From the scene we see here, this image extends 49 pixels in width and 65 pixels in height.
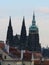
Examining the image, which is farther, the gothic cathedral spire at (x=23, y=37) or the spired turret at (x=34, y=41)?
the spired turret at (x=34, y=41)

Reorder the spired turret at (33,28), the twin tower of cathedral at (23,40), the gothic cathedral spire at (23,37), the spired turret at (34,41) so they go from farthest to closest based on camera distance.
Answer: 1. the spired turret at (33,28)
2. the spired turret at (34,41)
3. the twin tower of cathedral at (23,40)
4. the gothic cathedral spire at (23,37)

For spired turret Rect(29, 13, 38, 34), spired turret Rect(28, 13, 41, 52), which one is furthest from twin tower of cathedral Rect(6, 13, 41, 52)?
spired turret Rect(29, 13, 38, 34)

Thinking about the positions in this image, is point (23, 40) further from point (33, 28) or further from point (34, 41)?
point (33, 28)

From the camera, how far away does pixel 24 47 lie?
6245 inches

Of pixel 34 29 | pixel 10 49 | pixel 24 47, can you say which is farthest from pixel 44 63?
pixel 34 29

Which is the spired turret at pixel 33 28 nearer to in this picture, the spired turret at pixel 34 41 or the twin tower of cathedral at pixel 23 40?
the spired turret at pixel 34 41

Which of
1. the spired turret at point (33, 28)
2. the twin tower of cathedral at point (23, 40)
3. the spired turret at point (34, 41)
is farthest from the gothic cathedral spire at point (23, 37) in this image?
the spired turret at point (33, 28)

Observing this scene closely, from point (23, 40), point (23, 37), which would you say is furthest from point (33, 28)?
point (23, 40)

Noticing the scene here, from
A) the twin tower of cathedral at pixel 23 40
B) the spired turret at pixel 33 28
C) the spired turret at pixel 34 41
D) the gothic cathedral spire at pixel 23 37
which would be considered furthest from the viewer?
the spired turret at pixel 33 28

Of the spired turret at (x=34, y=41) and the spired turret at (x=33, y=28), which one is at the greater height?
the spired turret at (x=33, y=28)

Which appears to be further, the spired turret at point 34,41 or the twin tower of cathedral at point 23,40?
the spired turret at point 34,41

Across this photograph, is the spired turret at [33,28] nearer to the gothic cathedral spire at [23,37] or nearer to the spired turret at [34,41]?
the spired turret at [34,41]

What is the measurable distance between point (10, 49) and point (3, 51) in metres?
2.80

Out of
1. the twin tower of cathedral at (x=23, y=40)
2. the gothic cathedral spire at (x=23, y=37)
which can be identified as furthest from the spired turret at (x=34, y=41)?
the gothic cathedral spire at (x=23, y=37)
